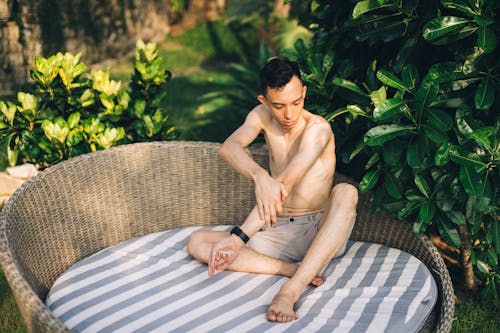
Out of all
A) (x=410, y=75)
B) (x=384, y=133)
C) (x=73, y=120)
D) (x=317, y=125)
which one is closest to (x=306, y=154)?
(x=317, y=125)

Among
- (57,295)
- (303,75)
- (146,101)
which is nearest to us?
(57,295)

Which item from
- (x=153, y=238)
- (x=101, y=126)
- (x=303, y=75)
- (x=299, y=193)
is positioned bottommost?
(x=153, y=238)

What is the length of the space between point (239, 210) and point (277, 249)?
1.95 ft

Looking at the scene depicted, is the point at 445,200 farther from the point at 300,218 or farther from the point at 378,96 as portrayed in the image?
the point at 300,218

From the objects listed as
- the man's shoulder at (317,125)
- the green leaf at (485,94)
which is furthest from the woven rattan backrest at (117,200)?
the green leaf at (485,94)

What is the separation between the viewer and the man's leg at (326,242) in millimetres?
2979

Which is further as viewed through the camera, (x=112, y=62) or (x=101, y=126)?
(x=112, y=62)

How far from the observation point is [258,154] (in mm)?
3822

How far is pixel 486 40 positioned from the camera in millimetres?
2664

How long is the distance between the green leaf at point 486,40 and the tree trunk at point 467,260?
1.17 metres

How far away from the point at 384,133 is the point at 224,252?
3.24 ft

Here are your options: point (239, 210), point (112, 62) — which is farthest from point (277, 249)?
point (112, 62)

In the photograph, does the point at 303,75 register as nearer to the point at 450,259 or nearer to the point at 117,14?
the point at 450,259

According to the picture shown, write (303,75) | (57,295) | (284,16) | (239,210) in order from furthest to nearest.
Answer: (284,16) < (239,210) < (303,75) < (57,295)
